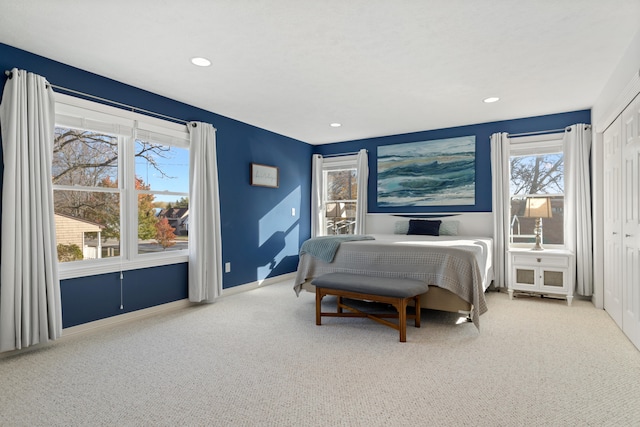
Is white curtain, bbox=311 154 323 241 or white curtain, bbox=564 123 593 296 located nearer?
white curtain, bbox=564 123 593 296

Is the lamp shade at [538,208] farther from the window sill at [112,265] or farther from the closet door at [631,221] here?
the window sill at [112,265]

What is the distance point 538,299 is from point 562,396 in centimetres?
260

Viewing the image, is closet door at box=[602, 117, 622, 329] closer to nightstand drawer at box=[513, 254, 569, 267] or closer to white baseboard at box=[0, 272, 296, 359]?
nightstand drawer at box=[513, 254, 569, 267]

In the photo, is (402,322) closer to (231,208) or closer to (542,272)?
(542,272)

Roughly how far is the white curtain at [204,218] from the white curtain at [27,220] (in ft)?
4.45

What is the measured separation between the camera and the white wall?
2506mm

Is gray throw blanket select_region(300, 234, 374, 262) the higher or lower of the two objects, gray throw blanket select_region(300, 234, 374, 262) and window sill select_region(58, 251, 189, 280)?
the higher

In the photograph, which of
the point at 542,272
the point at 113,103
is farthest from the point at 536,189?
the point at 113,103

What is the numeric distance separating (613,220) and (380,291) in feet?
7.76

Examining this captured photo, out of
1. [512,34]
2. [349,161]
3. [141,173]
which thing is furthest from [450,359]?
[349,161]

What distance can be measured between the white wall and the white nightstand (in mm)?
252

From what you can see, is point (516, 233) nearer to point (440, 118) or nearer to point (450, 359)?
point (440, 118)

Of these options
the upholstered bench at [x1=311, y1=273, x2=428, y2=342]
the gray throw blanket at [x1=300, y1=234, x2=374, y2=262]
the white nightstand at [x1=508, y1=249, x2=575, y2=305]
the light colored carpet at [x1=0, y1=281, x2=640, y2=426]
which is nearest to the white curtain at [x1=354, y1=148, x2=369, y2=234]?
the gray throw blanket at [x1=300, y1=234, x2=374, y2=262]

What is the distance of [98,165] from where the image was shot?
3.32 meters
